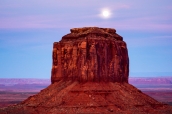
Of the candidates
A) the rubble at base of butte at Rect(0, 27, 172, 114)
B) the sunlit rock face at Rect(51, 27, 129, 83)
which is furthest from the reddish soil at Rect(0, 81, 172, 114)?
the sunlit rock face at Rect(51, 27, 129, 83)

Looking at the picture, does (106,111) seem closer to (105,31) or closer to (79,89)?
(79,89)

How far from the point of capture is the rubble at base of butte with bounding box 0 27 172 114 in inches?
3179

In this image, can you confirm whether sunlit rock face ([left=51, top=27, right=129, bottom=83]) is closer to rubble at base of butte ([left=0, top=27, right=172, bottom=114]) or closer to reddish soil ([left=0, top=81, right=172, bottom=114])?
rubble at base of butte ([left=0, top=27, right=172, bottom=114])

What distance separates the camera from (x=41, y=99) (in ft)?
280

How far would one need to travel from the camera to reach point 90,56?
8644 centimetres

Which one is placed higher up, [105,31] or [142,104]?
[105,31]

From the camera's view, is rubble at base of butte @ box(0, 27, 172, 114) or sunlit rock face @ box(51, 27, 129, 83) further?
sunlit rock face @ box(51, 27, 129, 83)

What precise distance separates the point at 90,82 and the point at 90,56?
147 inches

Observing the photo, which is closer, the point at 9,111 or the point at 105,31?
the point at 9,111

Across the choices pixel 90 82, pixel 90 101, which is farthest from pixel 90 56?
pixel 90 101

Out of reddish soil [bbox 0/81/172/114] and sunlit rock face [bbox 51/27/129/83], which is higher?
sunlit rock face [bbox 51/27/129/83]

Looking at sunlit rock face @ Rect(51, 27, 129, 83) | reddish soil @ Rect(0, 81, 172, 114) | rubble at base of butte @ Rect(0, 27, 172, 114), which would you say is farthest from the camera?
sunlit rock face @ Rect(51, 27, 129, 83)

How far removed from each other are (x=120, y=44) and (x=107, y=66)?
13.6ft

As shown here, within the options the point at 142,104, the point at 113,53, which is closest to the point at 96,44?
the point at 113,53
